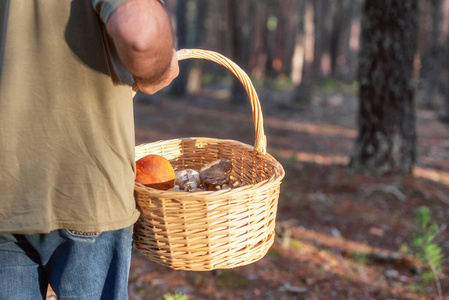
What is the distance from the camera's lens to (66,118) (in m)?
1.35

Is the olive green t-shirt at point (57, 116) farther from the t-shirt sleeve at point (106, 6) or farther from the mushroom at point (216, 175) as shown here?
the mushroom at point (216, 175)

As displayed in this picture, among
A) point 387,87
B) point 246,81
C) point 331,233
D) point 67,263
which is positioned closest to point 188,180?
point 246,81

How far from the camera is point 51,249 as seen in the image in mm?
1467

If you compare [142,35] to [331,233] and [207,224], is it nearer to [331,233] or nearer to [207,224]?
[207,224]

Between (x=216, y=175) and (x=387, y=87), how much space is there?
4.05 m

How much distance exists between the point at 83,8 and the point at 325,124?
29.1 ft

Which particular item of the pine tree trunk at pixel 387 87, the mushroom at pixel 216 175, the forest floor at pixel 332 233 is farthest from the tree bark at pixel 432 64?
the mushroom at pixel 216 175

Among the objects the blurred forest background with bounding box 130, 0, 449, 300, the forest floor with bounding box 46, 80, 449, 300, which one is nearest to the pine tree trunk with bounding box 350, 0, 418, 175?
the blurred forest background with bounding box 130, 0, 449, 300

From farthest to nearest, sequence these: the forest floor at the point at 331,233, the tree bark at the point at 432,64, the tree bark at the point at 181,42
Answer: the tree bark at the point at 181,42 < the tree bark at the point at 432,64 < the forest floor at the point at 331,233

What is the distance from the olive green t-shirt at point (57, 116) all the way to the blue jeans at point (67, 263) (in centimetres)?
9

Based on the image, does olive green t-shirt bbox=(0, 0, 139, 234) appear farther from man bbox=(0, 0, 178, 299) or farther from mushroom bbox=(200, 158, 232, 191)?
mushroom bbox=(200, 158, 232, 191)

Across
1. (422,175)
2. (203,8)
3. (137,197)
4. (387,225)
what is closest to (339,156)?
(422,175)

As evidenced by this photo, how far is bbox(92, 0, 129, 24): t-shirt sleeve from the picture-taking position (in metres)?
1.21

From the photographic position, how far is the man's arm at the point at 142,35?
120 cm
